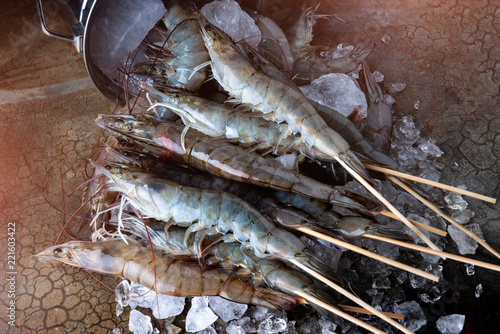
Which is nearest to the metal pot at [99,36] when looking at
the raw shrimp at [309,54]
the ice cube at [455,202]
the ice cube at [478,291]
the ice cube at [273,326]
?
the raw shrimp at [309,54]

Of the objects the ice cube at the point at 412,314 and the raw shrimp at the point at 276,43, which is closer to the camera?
the ice cube at the point at 412,314

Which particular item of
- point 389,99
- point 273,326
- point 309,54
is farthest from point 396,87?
point 273,326

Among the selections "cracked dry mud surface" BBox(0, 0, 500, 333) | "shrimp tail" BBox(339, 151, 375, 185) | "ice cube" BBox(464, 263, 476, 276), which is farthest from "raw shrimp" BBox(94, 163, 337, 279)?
"ice cube" BBox(464, 263, 476, 276)

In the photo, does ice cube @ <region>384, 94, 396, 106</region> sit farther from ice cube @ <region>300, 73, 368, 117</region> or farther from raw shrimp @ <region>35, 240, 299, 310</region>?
raw shrimp @ <region>35, 240, 299, 310</region>

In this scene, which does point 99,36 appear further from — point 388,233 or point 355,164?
point 388,233

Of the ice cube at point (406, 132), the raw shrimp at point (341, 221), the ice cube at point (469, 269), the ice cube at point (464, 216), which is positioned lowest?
the ice cube at point (469, 269)

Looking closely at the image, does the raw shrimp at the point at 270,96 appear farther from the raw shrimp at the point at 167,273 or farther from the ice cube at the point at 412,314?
the ice cube at the point at 412,314

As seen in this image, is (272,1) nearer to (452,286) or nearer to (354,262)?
(354,262)
